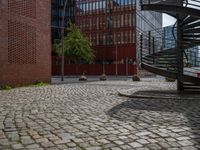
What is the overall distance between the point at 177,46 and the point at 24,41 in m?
10.4

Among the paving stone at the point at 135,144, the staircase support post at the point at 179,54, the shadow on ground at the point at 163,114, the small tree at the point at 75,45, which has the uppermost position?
the small tree at the point at 75,45

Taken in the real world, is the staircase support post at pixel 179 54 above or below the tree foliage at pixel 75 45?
below

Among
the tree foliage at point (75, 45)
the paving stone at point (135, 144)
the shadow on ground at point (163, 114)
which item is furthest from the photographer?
the tree foliage at point (75, 45)

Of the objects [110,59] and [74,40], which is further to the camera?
[110,59]

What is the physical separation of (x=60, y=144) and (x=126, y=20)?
64198 millimetres

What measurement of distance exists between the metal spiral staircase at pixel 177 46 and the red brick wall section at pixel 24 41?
310 inches

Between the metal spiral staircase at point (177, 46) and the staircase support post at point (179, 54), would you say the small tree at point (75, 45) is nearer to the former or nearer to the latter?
the metal spiral staircase at point (177, 46)

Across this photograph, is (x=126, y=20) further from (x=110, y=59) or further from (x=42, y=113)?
(x=42, y=113)

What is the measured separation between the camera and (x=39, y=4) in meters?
23.4

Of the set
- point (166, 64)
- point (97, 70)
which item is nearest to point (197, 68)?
point (166, 64)

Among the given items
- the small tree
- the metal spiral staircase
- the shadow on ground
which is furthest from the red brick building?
the shadow on ground

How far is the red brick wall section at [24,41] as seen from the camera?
19.8 metres

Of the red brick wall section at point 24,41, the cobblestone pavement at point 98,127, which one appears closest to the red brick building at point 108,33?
the red brick wall section at point 24,41

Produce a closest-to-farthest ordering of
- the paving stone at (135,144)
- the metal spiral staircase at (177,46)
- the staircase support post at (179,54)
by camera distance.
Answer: the paving stone at (135,144)
the metal spiral staircase at (177,46)
the staircase support post at (179,54)
